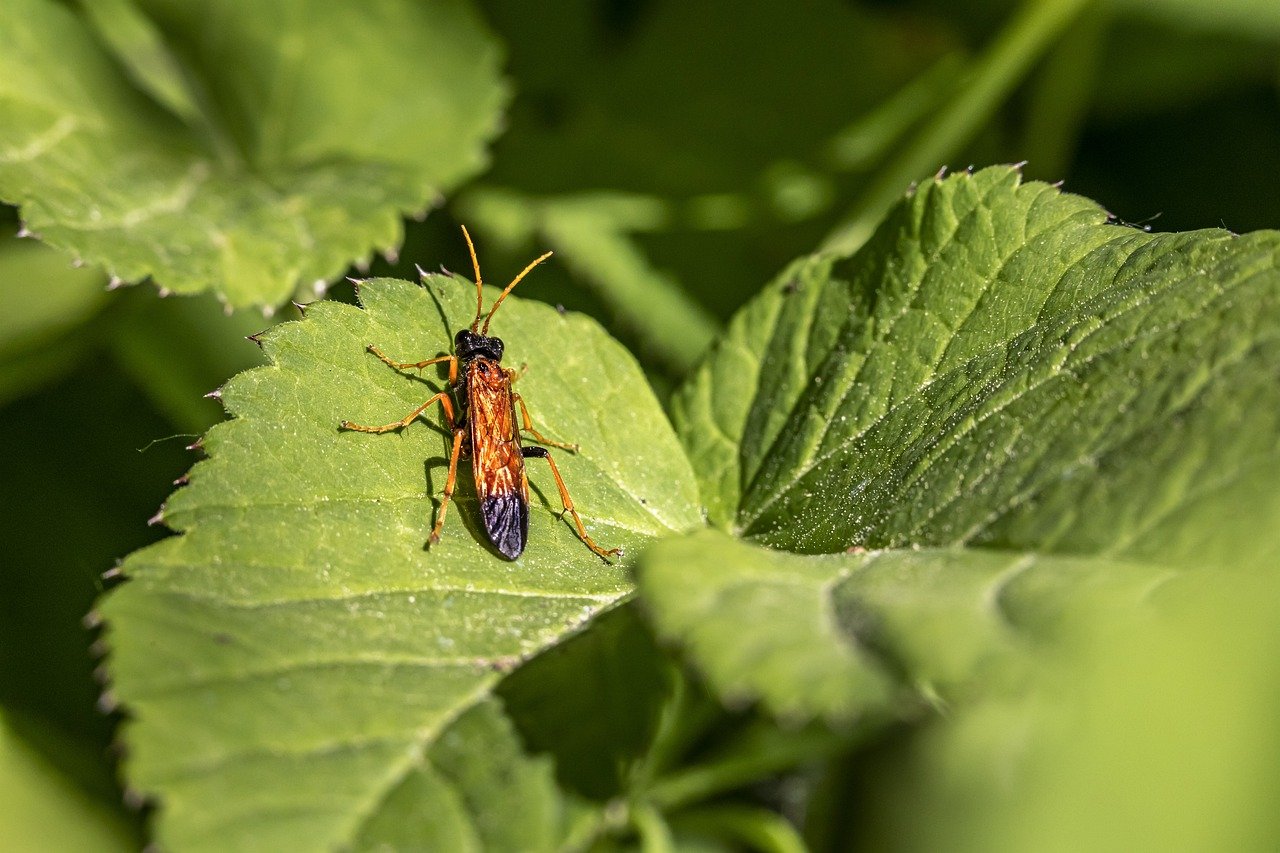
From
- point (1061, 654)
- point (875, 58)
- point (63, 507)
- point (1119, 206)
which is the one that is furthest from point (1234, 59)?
point (63, 507)

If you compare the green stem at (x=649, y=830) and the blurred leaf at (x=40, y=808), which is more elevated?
the blurred leaf at (x=40, y=808)

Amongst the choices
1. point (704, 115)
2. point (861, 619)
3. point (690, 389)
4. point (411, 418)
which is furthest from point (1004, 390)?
point (704, 115)

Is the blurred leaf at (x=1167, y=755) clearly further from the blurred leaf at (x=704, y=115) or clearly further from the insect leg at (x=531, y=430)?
the blurred leaf at (x=704, y=115)

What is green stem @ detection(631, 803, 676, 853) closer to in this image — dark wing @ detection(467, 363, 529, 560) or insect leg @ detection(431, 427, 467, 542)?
dark wing @ detection(467, 363, 529, 560)

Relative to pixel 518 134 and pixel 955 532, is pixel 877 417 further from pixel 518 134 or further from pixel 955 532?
pixel 518 134

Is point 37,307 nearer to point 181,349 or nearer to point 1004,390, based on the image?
point 181,349

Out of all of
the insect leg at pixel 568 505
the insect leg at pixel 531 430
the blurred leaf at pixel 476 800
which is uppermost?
the insect leg at pixel 531 430

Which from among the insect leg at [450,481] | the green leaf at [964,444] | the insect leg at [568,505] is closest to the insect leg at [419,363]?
the insect leg at [450,481]
